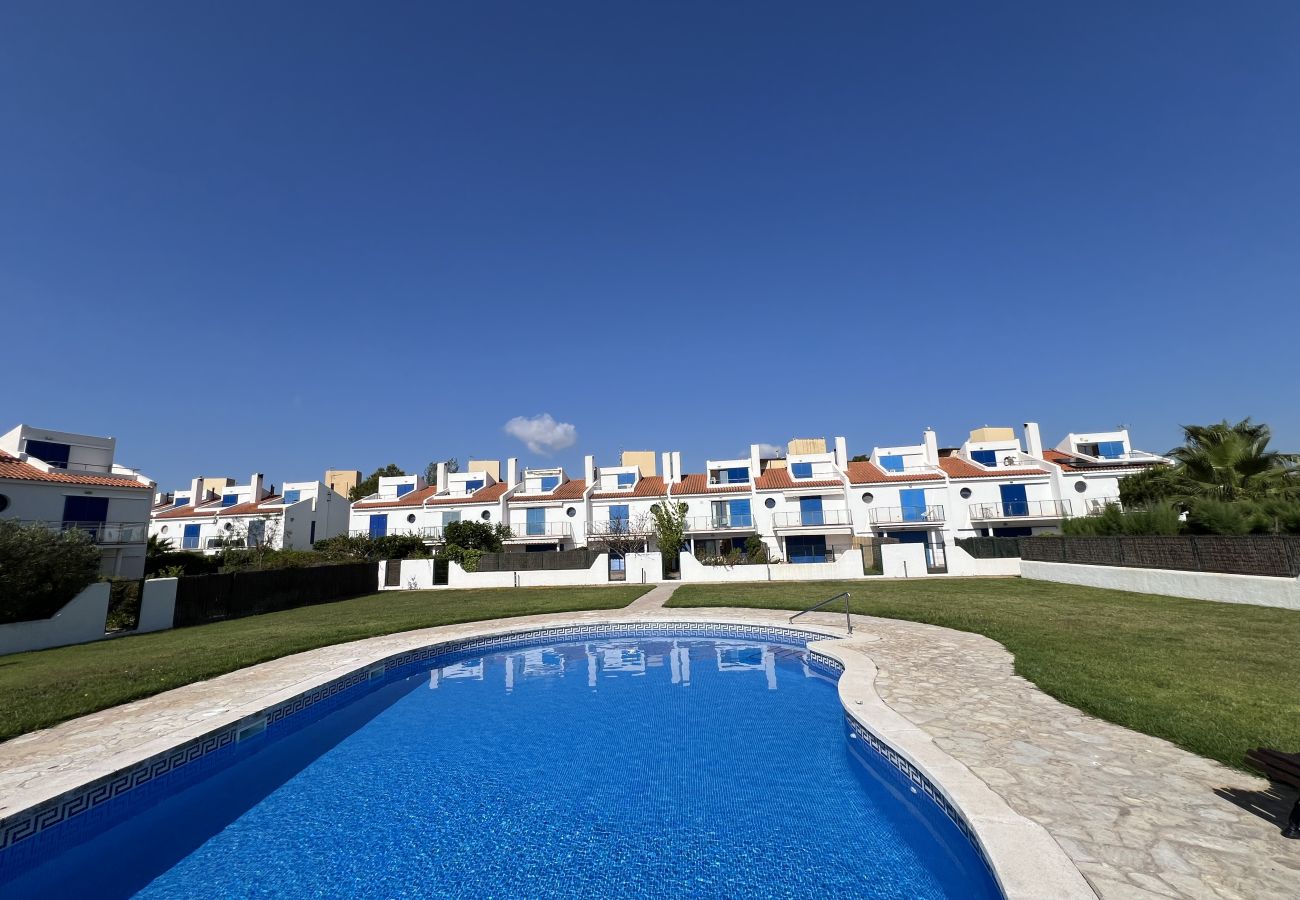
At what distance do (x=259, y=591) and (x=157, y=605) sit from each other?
3.89 metres

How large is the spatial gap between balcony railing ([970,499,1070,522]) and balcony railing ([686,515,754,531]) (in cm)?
1356

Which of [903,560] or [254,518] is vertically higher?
[254,518]

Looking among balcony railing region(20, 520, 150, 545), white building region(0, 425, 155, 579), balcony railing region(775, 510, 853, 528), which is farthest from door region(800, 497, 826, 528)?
balcony railing region(20, 520, 150, 545)

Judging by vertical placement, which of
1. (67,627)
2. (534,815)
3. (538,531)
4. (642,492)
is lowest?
(534,815)

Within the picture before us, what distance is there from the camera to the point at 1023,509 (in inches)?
1341

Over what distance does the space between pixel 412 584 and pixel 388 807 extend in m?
24.8

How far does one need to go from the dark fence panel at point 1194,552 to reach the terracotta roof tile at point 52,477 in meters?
41.2

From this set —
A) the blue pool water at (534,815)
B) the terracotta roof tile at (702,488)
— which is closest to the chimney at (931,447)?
the terracotta roof tile at (702,488)

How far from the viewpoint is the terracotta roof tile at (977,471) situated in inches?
1368

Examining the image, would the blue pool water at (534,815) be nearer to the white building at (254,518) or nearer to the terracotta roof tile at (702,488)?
the terracotta roof tile at (702,488)

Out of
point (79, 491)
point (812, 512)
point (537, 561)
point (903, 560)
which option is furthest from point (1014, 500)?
point (79, 491)

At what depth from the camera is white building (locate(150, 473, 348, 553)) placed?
3944cm

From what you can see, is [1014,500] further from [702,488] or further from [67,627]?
[67,627]

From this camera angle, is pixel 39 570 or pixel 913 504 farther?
pixel 913 504
